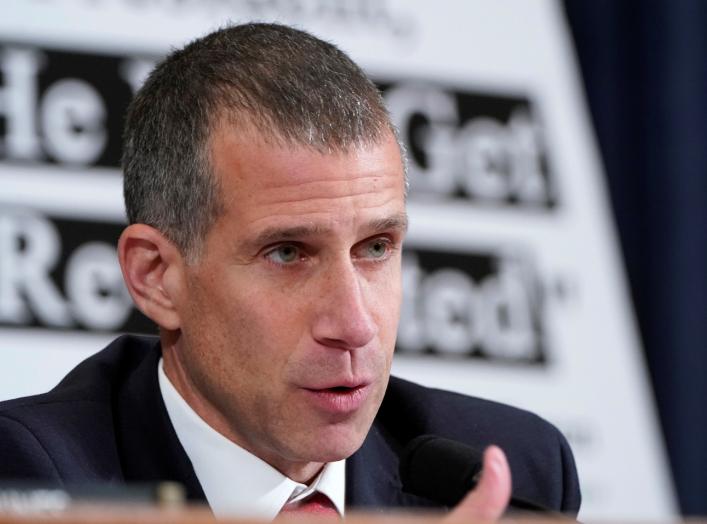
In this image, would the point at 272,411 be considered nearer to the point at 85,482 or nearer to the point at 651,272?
the point at 85,482

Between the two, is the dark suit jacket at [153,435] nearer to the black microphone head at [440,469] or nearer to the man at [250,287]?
the man at [250,287]

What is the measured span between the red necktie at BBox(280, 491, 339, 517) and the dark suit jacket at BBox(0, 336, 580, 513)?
59 millimetres

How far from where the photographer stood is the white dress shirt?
1958 millimetres

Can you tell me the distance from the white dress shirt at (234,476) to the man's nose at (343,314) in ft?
0.97

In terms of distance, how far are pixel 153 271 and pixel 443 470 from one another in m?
0.62

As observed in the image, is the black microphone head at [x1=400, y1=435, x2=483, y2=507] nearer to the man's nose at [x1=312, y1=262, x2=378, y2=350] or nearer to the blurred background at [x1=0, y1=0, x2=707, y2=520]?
the man's nose at [x1=312, y1=262, x2=378, y2=350]

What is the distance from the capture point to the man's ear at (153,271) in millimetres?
1969

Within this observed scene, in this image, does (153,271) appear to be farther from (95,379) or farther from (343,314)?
(343,314)

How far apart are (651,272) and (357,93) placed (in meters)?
1.89

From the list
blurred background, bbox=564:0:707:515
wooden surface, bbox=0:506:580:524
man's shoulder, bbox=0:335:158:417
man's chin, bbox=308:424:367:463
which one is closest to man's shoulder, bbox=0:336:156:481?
man's shoulder, bbox=0:335:158:417

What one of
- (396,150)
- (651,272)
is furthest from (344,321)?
(651,272)

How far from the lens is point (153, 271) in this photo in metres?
2.01

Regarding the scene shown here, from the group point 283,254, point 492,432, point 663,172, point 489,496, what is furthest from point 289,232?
point 663,172

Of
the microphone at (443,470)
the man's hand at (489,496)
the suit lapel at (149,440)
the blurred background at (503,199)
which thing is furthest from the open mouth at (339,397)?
the blurred background at (503,199)
